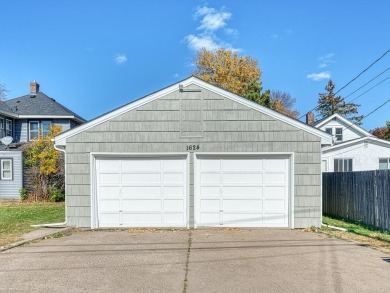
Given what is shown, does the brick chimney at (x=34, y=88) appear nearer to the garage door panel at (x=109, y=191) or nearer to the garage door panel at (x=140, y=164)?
the garage door panel at (x=109, y=191)

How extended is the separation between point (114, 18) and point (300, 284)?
1338cm

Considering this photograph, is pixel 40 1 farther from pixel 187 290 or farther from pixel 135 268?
pixel 187 290

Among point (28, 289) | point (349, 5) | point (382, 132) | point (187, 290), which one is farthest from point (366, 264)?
point (382, 132)

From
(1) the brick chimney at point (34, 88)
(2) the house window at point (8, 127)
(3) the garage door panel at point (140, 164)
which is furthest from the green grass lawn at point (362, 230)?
(1) the brick chimney at point (34, 88)

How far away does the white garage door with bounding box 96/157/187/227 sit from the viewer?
31.6 ft

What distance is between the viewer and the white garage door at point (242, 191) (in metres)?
9.59

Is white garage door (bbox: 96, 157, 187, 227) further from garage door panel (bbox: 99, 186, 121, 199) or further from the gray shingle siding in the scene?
the gray shingle siding

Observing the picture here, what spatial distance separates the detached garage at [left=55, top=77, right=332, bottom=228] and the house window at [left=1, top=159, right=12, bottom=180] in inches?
416

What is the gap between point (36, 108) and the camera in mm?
21562

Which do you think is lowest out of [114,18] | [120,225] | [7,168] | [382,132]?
[120,225]

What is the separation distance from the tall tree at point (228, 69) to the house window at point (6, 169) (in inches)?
673

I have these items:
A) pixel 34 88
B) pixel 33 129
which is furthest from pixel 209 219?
pixel 34 88

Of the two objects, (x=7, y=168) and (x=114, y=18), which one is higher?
(x=114, y=18)

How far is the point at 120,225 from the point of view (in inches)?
381
